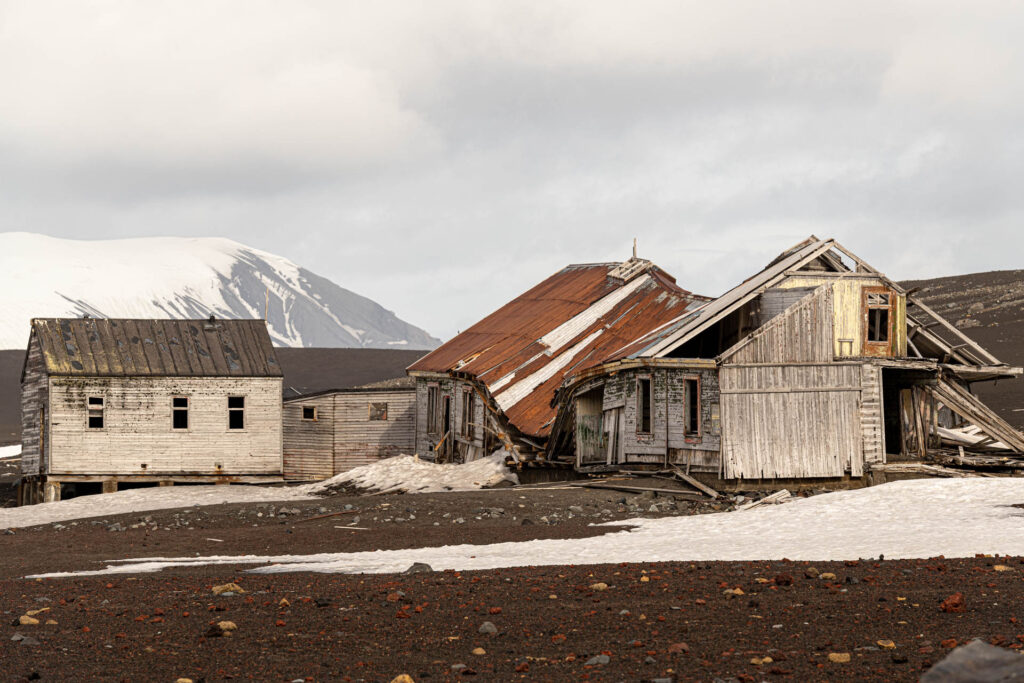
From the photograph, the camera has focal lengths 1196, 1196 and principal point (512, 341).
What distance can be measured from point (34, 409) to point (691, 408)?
24888 millimetres

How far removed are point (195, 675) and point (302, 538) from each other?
12.1m

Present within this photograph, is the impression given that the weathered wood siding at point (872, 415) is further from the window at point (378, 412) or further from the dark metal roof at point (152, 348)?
the dark metal roof at point (152, 348)

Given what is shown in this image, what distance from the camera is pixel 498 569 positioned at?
1608cm

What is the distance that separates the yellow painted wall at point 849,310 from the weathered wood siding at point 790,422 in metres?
0.81

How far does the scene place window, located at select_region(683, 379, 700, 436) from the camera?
28.9 meters

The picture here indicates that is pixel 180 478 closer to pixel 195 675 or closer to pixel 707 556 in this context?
pixel 707 556

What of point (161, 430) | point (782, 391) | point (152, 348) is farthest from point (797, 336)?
point (152, 348)

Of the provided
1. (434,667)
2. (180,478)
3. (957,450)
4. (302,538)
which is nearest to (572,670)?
(434,667)

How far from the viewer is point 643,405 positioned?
30141 millimetres

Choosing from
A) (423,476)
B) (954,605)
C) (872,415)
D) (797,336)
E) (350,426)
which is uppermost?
(797,336)

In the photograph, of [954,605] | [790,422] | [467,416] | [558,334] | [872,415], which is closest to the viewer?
[954,605]

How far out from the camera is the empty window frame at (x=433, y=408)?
1687 inches

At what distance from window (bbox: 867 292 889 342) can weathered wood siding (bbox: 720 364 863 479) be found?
1397mm

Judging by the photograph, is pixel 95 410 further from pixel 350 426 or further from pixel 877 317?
pixel 877 317
